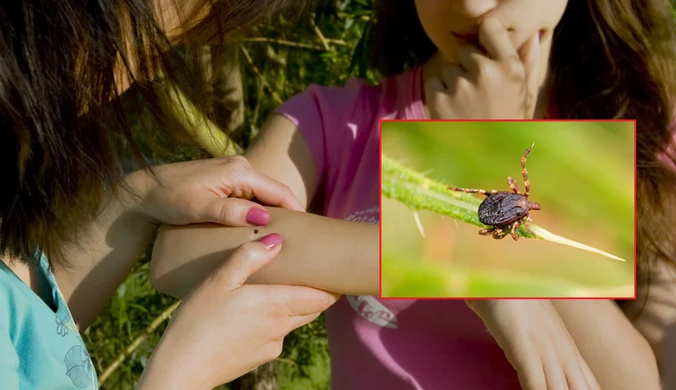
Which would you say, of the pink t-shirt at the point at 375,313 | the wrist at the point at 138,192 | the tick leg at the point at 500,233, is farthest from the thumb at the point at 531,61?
the wrist at the point at 138,192

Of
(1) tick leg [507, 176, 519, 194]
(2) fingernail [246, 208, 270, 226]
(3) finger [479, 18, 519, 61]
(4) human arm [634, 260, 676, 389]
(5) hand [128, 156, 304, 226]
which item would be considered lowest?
(4) human arm [634, 260, 676, 389]

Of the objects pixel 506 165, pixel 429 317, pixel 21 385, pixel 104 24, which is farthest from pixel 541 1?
pixel 21 385

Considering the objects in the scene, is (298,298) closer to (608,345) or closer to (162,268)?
(162,268)

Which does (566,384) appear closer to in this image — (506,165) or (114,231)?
(506,165)

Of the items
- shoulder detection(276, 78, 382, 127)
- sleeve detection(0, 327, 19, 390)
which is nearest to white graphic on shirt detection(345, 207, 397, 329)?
shoulder detection(276, 78, 382, 127)

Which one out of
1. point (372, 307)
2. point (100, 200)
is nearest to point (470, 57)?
point (372, 307)

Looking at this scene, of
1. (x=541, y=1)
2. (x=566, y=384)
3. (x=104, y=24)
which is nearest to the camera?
(x=104, y=24)

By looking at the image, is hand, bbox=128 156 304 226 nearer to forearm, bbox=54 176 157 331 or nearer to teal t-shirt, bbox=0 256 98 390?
forearm, bbox=54 176 157 331
